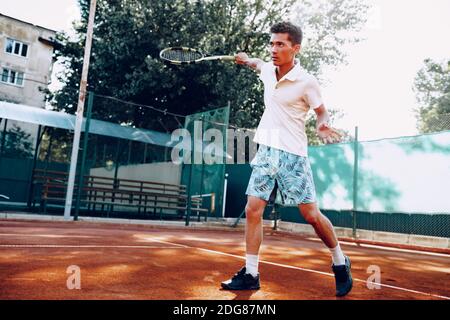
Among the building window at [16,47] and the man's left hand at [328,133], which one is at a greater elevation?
the building window at [16,47]

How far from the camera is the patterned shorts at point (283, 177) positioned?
282 cm

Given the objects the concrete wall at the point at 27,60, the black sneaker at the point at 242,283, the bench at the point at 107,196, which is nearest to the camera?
the black sneaker at the point at 242,283

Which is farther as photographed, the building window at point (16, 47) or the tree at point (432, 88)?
the tree at point (432, 88)

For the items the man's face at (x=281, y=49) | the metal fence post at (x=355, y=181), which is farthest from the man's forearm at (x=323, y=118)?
the metal fence post at (x=355, y=181)

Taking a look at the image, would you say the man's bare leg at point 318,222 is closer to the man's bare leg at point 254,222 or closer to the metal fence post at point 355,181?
the man's bare leg at point 254,222

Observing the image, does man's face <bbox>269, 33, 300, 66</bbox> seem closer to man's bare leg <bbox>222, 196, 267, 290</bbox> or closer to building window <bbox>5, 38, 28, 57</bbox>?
man's bare leg <bbox>222, 196, 267, 290</bbox>

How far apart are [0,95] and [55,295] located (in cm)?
3157

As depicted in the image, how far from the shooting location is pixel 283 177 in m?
2.87

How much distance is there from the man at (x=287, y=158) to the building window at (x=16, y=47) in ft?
108

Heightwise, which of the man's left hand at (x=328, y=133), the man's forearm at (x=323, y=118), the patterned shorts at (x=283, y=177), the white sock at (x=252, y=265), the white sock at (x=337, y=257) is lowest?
the white sock at (x=252, y=265)

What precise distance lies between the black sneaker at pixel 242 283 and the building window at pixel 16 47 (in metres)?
33.2

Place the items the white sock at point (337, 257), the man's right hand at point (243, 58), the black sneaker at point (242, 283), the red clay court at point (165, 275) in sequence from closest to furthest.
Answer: the red clay court at point (165, 275)
the black sneaker at point (242, 283)
the white sock at point (337, 257)
the man's right hand at point (243, 58)

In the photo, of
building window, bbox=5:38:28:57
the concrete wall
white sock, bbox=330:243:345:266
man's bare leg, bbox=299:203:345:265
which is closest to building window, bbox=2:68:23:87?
the concrete wall

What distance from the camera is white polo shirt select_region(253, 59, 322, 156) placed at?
2.92 metres
